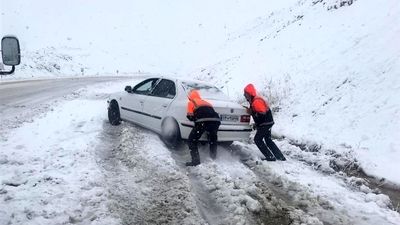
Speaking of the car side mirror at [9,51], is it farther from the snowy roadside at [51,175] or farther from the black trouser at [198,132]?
the black trouser at [198,132]

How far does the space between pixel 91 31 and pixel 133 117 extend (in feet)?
141

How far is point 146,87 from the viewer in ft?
34.4

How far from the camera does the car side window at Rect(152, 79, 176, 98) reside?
30.9ft

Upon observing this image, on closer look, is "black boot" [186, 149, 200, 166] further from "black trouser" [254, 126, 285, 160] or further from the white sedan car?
"black trouser" [254, 126, 285, 160]

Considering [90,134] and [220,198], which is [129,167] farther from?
[90,134]

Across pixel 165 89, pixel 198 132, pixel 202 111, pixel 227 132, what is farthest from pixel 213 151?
pixel 165 89

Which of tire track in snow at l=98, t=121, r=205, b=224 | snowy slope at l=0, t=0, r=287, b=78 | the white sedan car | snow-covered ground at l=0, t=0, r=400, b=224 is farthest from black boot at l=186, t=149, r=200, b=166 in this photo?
snowy slope at l=0, t=0, r=287, b=78

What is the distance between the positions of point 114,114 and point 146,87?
1.49m

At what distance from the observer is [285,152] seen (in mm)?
9477

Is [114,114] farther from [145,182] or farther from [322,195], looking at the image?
[322,195]

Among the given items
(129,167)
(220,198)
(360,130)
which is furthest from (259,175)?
(360,130)

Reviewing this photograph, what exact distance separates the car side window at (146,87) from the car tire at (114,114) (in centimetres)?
95

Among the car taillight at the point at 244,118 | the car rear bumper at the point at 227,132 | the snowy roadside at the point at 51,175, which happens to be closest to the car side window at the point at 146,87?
the snowy roadside at the point at 51,175

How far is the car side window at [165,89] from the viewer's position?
9430 millimetres
